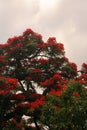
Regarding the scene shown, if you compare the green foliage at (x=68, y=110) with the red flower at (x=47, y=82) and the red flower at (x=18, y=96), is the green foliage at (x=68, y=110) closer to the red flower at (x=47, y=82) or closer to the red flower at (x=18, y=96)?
the red flower at (x=47, y=82)

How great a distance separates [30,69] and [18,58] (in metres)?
1.79

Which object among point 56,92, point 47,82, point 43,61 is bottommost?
point 56,92

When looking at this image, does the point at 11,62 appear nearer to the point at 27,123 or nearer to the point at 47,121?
the point at 27,123

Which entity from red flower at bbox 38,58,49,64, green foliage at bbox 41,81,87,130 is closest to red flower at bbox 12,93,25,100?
green foliage at bbox 41,81,87,130

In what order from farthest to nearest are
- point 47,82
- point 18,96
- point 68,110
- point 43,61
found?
point 43,61
point 47,82
point 18,96
point 68,110

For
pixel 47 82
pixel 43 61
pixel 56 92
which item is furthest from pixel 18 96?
pixel 43 61

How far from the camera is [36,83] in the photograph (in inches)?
1319

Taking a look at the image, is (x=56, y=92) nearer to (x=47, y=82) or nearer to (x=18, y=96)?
(x=47, y=82)

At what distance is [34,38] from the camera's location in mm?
36031

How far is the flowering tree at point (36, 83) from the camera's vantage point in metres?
26.8

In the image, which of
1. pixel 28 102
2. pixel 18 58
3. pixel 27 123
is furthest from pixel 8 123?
pixel 18 58

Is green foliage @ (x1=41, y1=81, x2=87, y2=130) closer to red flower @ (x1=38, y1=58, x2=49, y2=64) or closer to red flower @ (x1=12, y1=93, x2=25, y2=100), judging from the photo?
red flower @ (x1=12, y1=93, x2=25, y2=100)

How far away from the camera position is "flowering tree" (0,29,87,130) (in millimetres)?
26750

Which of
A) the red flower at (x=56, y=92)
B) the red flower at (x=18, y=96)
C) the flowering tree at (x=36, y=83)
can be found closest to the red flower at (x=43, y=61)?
the flowering tree at (x=36, y=83)
